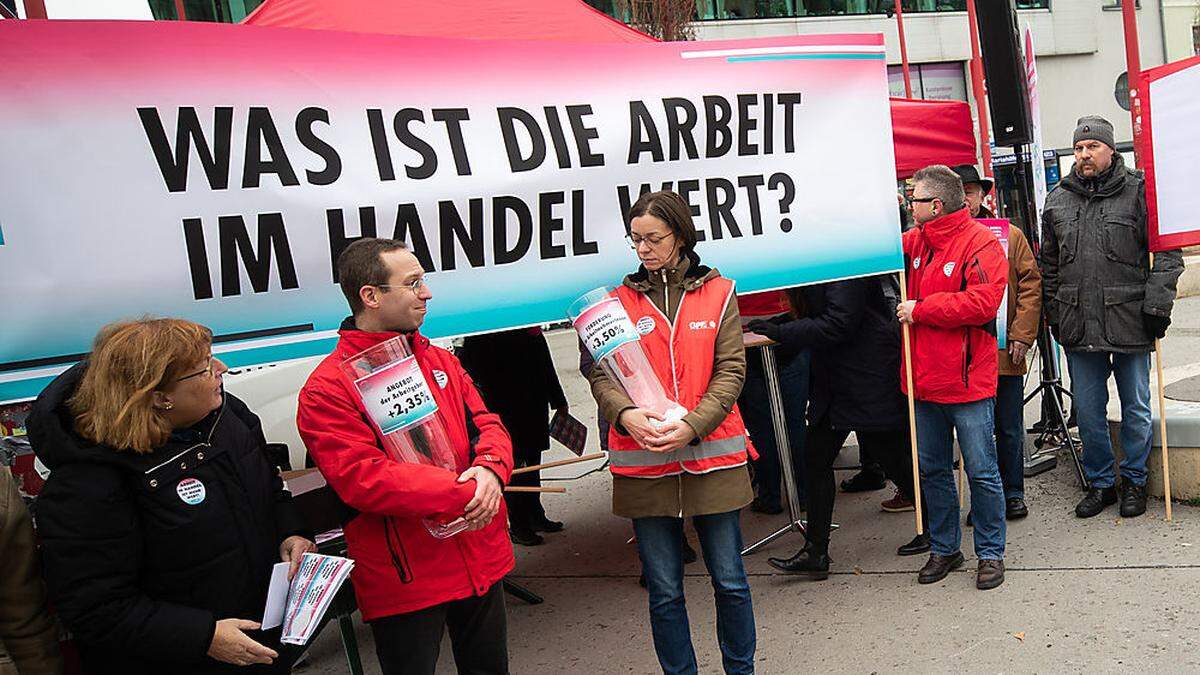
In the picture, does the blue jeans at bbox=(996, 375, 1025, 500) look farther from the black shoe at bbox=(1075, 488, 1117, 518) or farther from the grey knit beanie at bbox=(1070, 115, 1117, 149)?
the grey knit beanie at bbox=(1070, 115, 1117, 149)

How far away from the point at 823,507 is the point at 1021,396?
147 centimetres

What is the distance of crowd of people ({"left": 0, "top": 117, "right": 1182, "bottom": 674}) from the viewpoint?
92.7 inches

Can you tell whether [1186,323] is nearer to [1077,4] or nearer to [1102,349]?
[1102,349]

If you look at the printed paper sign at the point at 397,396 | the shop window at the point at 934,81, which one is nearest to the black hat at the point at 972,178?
the printed paper sign at the point at 397,396

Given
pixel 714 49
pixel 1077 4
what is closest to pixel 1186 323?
pixel 714 49

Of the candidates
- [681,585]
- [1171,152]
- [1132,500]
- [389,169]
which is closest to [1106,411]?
[1132,500]

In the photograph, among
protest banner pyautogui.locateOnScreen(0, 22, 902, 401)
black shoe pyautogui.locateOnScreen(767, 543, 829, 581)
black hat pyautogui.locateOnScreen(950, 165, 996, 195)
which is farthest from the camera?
black hat pyautogui.locateOnScreen(950, 165, 996, 195)

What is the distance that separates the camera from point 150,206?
3.12m

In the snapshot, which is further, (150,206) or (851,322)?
(851,322)

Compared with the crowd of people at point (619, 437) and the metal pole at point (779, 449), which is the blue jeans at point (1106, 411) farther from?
the metal pole at point (779, 449)

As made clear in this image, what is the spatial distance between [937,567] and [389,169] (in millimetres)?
3064

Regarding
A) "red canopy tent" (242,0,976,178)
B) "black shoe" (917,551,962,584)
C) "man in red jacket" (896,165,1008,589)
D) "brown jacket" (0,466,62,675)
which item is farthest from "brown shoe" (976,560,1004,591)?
"brown jacket" (0,466,62,675)

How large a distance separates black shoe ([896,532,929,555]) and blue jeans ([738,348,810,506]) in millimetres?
957

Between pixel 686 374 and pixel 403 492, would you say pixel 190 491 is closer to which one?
pixel 403 492
